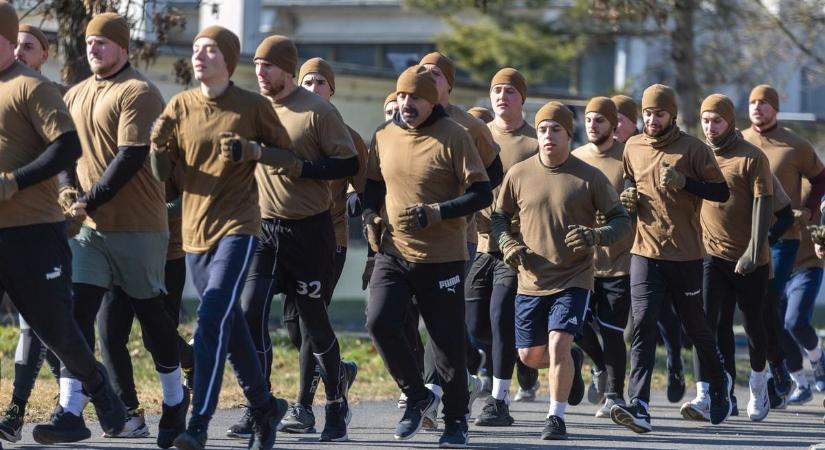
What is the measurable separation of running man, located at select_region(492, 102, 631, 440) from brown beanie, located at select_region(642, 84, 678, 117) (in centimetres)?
94

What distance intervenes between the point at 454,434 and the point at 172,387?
5.24ft

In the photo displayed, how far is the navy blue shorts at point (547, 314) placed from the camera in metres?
9.28

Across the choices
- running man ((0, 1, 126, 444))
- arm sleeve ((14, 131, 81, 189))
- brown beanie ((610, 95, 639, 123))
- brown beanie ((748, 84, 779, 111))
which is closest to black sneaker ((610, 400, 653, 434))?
brown beanie ((610, 95, 639, 123))

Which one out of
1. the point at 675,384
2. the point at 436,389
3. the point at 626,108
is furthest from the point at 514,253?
the point at 675,384

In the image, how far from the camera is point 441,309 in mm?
8914

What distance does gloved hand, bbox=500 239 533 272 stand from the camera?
9.24 metres

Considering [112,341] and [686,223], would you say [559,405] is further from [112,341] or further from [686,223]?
[112,341]

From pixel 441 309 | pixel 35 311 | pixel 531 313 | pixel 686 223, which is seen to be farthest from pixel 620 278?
pixel 35 311

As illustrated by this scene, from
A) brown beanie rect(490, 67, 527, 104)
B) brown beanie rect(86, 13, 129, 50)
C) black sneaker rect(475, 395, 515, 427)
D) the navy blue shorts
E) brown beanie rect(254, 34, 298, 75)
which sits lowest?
black sneaker rect(475, 395, 515, 427)

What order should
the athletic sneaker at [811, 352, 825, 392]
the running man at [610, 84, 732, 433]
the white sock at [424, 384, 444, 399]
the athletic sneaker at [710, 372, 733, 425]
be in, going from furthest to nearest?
the athletic sneaker at [811, 352, 825, 392]
the athletic sneaker at [710, 372, 733, 425]
the running man at [610, 84, 732, 433]
the white sock at [424, 384, 444, 399]

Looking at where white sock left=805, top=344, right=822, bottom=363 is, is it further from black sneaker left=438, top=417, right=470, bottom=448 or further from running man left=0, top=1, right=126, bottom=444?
running man left=0, top=1, right=126, bottom=444

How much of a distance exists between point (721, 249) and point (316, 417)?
2.90 meters

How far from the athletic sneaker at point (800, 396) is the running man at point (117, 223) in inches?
214

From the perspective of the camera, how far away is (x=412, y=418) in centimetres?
906
